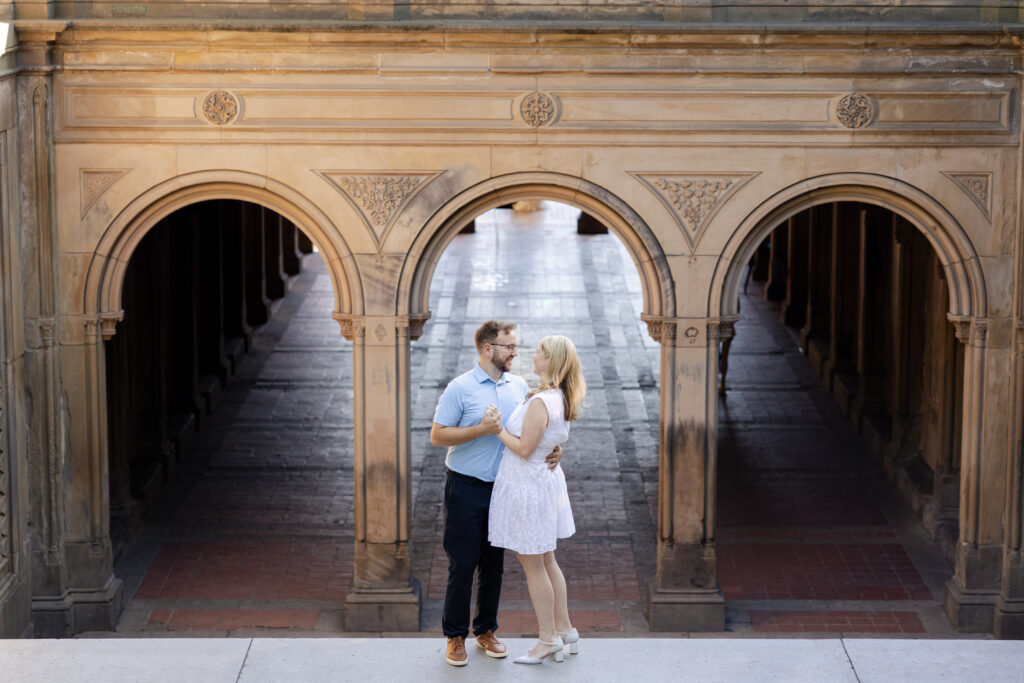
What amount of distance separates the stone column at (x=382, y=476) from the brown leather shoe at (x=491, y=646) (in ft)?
16.0

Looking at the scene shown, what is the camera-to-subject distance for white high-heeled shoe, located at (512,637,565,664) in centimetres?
765

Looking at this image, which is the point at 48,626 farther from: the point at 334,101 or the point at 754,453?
the point at 754,453

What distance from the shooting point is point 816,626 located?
1311 cm

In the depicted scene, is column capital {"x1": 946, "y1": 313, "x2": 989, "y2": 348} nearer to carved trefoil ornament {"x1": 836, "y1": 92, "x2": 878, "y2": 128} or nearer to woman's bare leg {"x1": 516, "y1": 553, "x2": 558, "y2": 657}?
carved trefoil ornament {"x1": 836, "y1": 92, "x2": 878, "y2": 128}

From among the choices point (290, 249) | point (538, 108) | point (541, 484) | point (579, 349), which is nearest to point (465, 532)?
point (541, 484)

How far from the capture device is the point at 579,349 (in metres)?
22.4

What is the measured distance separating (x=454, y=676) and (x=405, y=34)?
6.35 meters

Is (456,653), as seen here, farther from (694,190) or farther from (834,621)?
(834,621)

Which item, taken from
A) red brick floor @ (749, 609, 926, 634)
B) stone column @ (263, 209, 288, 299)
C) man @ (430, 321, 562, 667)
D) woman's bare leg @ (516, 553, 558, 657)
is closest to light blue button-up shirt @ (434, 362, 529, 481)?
man @ (430, 321, 562, 667)

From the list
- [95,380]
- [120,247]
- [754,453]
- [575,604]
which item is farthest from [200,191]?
[754,453]

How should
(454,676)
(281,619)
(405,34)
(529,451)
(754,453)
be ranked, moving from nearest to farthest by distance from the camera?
(454,676) → (529,451) → (405,34) → (281,619) → (754,453)

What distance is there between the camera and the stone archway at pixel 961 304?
1266 cm

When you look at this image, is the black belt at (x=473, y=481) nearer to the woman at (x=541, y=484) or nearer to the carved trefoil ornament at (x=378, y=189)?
the woman at (x=541, y=484)

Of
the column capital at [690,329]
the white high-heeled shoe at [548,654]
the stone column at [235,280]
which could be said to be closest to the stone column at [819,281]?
the stone column at [235,280]
